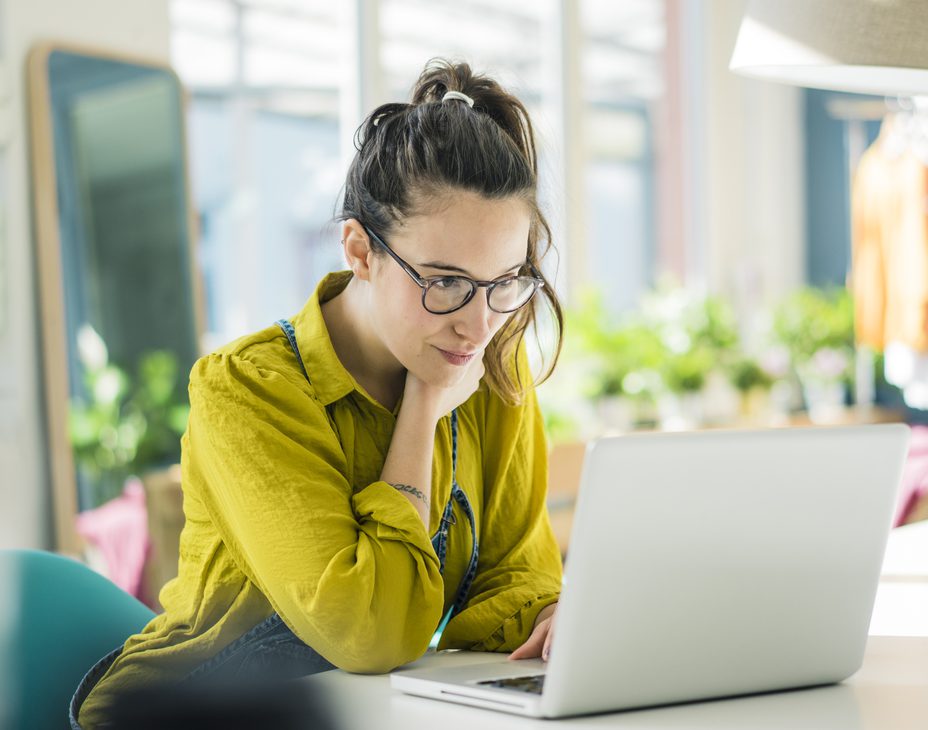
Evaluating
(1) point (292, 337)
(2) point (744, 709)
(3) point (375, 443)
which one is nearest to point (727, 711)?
(2) point (744, 709)

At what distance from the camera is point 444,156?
→ 1.29 meters

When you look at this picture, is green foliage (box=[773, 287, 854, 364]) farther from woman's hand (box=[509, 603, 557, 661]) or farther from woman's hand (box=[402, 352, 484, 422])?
woman's hand (box=[509, 603, 557, 661])

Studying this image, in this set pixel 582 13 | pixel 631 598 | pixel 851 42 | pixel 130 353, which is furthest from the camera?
pixel 582 13

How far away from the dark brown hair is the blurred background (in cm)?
12

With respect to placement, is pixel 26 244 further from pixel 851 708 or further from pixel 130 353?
pixel 851 708

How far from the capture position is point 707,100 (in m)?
5.69

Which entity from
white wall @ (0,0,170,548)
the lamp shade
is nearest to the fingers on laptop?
the lamp shade

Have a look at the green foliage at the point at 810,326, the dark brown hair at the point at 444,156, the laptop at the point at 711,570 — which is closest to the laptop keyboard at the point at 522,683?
the laptop at the point at 711,570

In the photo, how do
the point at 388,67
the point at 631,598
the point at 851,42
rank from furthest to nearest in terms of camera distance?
the point at 388,67 → the point at 851,42 → the point at 631,598

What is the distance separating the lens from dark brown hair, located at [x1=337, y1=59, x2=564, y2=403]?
4.23ft

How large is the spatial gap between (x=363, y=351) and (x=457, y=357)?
5.4 inches

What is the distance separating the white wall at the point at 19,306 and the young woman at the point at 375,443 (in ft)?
5.85

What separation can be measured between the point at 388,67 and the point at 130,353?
163 centimetres

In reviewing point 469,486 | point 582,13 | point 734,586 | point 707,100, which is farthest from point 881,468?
point 707,100
